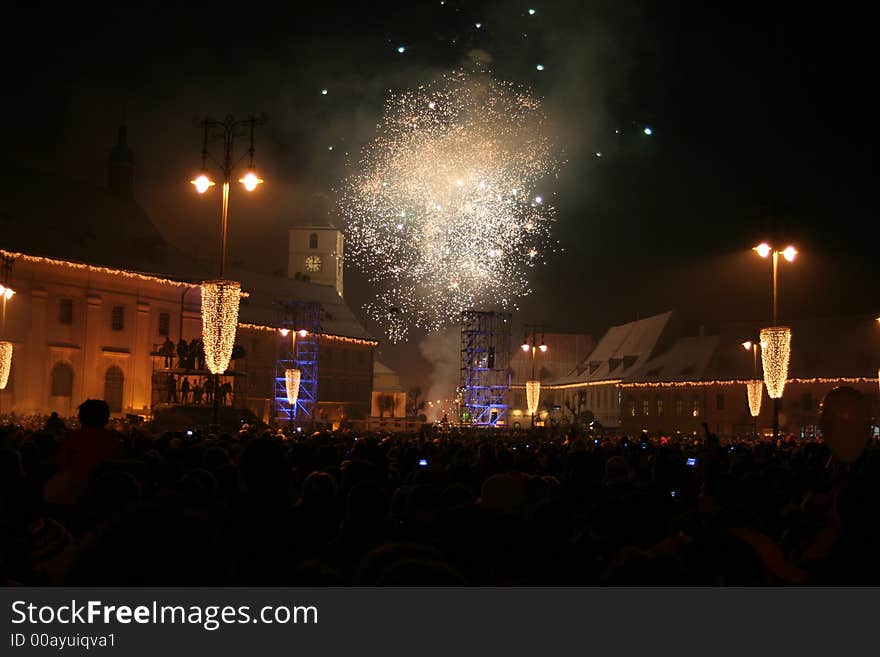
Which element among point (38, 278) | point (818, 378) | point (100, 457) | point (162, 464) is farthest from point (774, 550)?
point (818, 378)

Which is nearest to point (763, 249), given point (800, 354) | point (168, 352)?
point (168, 352)

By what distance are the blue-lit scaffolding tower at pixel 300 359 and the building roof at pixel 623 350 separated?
31.8 metres

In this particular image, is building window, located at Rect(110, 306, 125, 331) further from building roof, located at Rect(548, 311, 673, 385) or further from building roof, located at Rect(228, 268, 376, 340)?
building roof, located at Rect(548, 311, 673, 385)

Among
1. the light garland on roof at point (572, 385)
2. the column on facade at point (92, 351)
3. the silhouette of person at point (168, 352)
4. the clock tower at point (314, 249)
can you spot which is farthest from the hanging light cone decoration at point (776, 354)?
the clock tower at point (314, 249)

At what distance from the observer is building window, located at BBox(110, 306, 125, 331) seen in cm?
6303

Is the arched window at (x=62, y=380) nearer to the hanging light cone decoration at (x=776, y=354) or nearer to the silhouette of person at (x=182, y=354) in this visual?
the silhouette of person at (x=182, y=354)

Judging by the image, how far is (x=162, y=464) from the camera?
1138cm

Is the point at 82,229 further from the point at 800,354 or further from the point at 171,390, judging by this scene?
the point at 800,354

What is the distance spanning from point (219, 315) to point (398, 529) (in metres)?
19.5

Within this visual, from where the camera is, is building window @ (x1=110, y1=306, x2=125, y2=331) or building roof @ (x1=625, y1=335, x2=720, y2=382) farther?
building roof @ (x1=625, y1=335, x2=720, y2=382)

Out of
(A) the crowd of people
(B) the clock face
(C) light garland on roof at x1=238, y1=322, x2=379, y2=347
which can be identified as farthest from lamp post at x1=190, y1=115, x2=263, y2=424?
(B) the clock face

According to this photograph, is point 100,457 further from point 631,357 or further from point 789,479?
point 631,357

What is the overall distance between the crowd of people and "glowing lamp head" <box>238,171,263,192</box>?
15.6m
